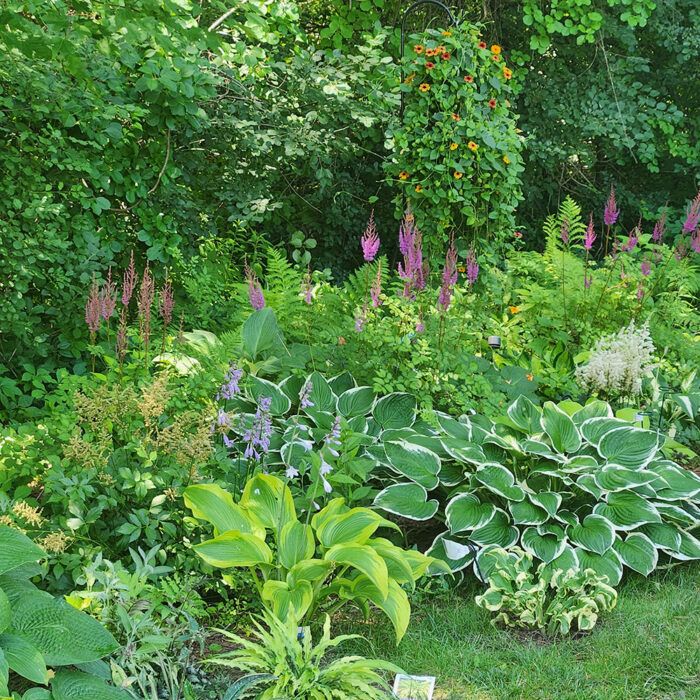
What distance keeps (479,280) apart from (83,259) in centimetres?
258

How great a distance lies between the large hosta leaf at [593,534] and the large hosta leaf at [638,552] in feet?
0.29

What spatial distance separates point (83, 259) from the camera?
4316 mm

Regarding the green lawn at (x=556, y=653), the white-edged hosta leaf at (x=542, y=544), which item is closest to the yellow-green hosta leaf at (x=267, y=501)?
the green lawn at (x=556, y=653)

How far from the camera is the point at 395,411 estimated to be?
11.9 feet

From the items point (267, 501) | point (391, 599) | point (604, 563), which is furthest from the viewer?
point (604, 563)

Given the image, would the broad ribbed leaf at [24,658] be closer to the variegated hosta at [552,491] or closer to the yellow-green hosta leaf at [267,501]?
the yellow-green hosta leaf at [267,501]

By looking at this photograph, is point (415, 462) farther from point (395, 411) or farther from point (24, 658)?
point (24, 658)

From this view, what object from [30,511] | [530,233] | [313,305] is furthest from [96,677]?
[530,233]

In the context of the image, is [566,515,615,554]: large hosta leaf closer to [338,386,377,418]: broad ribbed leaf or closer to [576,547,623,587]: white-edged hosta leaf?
[576,547,623,587]: white-edged hosta leaf

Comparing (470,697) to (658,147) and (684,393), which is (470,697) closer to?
(684,393)

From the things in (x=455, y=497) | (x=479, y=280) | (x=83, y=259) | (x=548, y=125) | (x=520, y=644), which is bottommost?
(x=520, y=644)

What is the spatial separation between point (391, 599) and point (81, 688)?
3.21 feet

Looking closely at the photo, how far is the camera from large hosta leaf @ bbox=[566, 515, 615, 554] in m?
3.02

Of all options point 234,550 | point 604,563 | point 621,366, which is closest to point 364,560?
point 234,550
